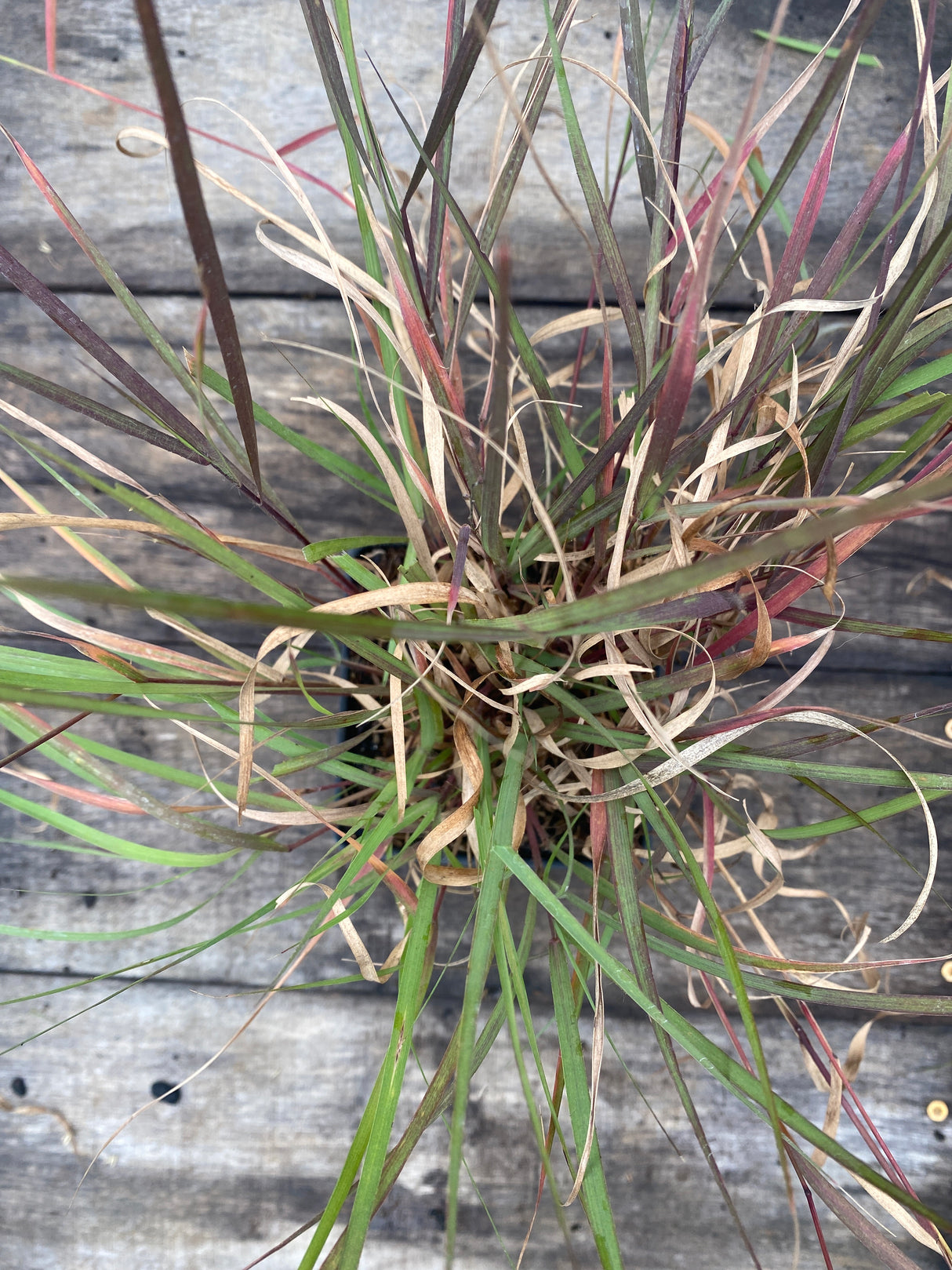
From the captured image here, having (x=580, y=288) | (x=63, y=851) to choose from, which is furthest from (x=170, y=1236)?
(x=580, y=288)

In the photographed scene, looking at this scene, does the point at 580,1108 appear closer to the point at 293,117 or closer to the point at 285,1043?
the point at 285,1043

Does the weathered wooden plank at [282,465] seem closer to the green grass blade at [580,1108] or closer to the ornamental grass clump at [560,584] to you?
the ornamental grass clump at [560,584]

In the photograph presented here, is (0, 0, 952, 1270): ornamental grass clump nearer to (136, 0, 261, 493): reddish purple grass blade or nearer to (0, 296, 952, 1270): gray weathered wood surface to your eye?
(136, 0, 261, 493): reddish purple grass blade

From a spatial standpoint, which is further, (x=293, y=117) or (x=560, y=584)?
(x=293, y=117)

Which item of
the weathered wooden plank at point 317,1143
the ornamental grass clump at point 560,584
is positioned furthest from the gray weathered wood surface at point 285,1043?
the ornamental grass clump at point 560,584

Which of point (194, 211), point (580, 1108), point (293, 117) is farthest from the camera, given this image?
point (293, 117)

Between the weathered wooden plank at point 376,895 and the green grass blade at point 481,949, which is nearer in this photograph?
the green grass blade at point 481,949

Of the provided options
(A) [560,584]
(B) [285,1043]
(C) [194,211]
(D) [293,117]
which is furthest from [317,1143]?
(D) [293,117]
